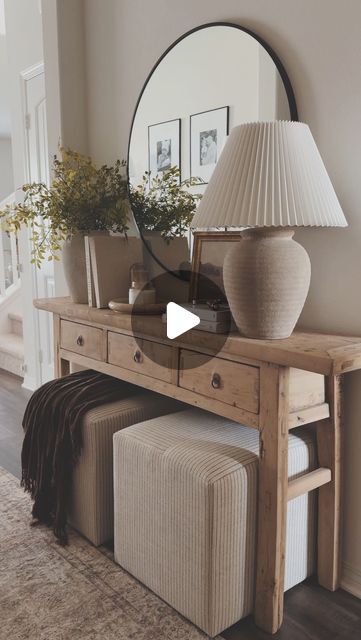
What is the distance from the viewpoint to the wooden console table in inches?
60.2

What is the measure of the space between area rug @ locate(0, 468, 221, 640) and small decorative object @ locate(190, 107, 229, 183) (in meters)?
1.44

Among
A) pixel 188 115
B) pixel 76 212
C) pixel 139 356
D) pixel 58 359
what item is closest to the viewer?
pixel 139 356

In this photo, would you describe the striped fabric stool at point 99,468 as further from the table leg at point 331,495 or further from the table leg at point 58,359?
the table leg at point 331,495

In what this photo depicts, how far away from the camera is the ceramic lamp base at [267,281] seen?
154cm

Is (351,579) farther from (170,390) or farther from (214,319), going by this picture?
(214,319)

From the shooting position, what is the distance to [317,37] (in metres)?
1.71

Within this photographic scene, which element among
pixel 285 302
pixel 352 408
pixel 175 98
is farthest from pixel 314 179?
pixel 175 98

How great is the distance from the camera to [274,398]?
1538 mm

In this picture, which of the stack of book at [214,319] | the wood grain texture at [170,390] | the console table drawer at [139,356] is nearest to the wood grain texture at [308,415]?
the wood grain texture at [170,390]

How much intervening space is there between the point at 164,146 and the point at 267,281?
1016 mm
